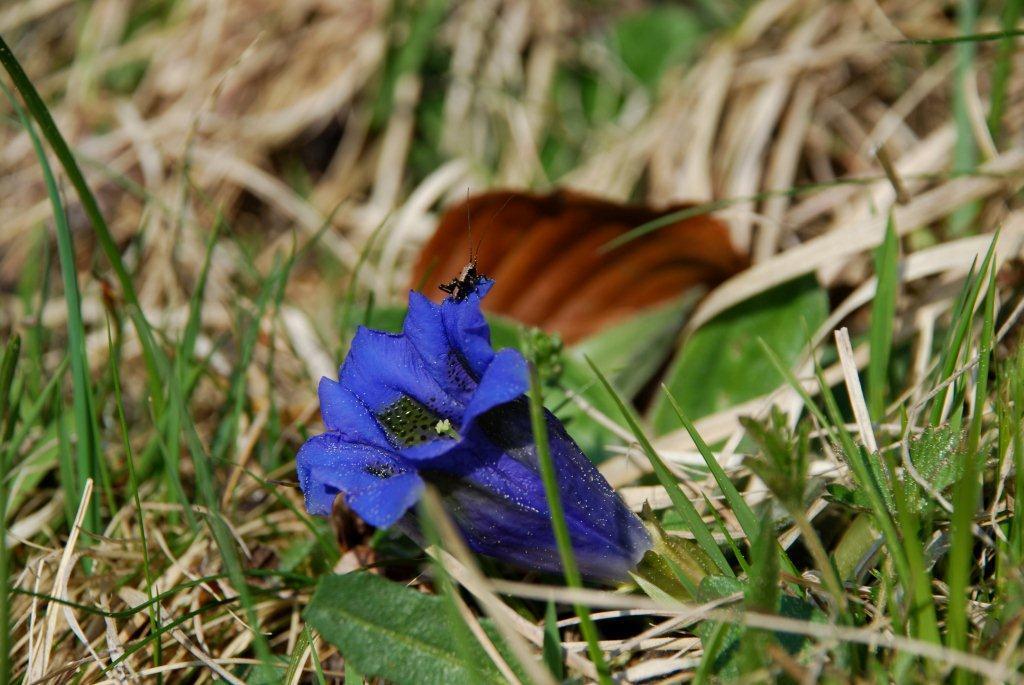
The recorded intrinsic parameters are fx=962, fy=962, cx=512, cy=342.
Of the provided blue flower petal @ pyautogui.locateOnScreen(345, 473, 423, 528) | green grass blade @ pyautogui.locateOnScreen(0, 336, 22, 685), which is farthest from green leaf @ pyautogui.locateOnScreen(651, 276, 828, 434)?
green grass blade @ pyautogui.locateOnScreen(0, 336, 22, 685)

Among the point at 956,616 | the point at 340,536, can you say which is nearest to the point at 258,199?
the point at 340,536

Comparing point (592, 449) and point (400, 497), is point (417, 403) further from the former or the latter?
point (592, 449)

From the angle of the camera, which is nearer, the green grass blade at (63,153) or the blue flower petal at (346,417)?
the blue flower petal at (346,417)

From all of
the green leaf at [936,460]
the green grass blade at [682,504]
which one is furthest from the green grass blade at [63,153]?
the green leaf at [936,460]

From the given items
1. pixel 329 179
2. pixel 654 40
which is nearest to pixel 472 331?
pixel 329 179

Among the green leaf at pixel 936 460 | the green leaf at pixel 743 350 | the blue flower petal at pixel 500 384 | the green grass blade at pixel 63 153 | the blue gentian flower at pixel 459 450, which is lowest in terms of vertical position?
the green leaf at pixel 743 350

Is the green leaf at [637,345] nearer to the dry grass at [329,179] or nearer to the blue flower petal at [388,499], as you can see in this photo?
the dry grass at [329,179]

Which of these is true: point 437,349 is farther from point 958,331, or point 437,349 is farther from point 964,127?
point 964,127
